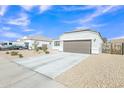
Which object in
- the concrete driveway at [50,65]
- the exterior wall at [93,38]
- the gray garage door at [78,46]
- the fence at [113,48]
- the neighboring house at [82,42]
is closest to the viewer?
the concrete driveway at [50,65]

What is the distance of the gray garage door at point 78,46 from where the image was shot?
2058cm

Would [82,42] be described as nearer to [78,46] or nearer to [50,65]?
[78,46]

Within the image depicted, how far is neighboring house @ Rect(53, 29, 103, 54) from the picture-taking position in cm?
1980

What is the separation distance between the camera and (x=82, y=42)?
840 inches

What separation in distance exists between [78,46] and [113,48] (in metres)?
5.72

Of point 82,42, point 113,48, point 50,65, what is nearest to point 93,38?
point 82,42

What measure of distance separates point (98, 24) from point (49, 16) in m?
10.2

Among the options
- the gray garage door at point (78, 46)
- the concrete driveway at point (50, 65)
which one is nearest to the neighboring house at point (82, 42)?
the gray garage door at point (78, 46)

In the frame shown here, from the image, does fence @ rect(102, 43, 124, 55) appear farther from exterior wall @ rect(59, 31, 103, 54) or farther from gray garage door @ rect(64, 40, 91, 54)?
gray garage door @ rect(64, 40, 91, 54)

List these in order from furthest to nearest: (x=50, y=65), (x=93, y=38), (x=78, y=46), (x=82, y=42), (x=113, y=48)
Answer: (x=78, y=46) < (x=82, y=42) < (x=93, y=38) < (x=113, y=48) < (x=50, y=65)

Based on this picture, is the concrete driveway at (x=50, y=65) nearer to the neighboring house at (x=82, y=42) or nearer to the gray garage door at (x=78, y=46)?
the neighboring house at (x=82, y=42)

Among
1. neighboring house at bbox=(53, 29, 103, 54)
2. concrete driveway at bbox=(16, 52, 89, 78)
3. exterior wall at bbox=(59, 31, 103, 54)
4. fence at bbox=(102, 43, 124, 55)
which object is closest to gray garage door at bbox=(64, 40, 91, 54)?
neighboring house at bbox=(53, 29, 103, 54)
